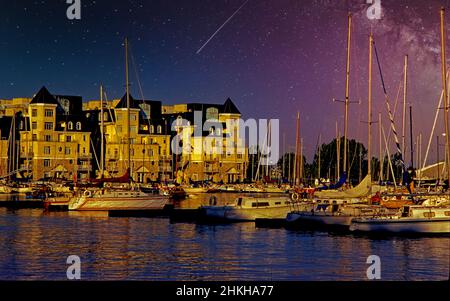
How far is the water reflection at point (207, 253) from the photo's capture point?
32031 millimetres

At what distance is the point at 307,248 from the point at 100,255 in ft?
32.7

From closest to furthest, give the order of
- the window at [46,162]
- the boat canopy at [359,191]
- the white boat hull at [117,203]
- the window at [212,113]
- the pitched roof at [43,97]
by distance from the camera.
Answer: the boat canopy at [359,191] → the white boat hull at [117,203] → the pitched roof at [43,97] → the window at [46,162] → the window at [212,113]

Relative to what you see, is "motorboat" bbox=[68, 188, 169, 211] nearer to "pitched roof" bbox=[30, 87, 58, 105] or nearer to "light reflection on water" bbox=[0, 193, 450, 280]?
"light reflection on water" bbox=[0, 193, 450, 280]

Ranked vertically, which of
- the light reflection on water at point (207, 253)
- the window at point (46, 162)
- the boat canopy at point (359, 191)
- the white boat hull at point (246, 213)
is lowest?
the light reflection on water at point (207, 253)

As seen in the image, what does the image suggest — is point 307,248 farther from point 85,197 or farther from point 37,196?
point 37,196

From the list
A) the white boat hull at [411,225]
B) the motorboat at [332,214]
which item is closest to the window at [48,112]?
the motorboat at [332,214]

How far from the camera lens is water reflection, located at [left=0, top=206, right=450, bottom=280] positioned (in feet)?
105

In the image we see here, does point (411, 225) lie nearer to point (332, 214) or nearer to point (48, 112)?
point (332, 214)

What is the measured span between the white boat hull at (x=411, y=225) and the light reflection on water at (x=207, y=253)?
0.54 metres

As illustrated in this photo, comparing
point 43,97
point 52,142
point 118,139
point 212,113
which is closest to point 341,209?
point 118,139

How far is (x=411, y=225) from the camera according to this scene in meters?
45.1

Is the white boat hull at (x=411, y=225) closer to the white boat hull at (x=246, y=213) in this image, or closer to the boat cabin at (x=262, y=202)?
the white boat hull at (x=246, y=213)

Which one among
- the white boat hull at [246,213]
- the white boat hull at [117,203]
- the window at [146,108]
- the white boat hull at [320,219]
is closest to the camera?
the white boat hull at [320,219]
